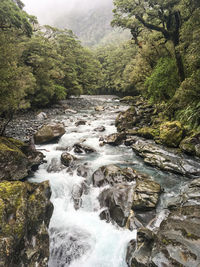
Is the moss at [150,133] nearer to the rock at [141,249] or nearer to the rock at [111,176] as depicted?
the rock at [111,176]

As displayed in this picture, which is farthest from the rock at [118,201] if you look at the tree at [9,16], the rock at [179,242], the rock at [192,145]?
the tree at [9,16]

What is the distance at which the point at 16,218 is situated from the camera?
15.4ft

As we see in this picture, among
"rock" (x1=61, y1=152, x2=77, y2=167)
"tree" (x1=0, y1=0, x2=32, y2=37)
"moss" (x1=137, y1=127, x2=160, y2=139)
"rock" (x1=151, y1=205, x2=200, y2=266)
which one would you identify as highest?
"tree" (x1=0, y1=0, x2=32, y2=37)

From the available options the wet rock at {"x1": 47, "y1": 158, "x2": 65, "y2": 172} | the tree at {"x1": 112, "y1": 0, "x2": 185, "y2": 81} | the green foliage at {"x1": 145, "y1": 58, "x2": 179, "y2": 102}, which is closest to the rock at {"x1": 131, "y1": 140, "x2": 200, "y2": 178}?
the wet rock at {"x1": 47, "y1": 158, "x2": 65, "y2": 172}

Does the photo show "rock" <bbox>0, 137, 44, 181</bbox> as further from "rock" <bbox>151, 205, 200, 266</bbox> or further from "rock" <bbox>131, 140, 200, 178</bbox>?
"rock" <bbox>131, 140, 200, 178</bbox>

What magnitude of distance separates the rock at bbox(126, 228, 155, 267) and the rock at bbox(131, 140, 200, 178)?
5.02 meters

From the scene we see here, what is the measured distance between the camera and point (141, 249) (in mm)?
4754

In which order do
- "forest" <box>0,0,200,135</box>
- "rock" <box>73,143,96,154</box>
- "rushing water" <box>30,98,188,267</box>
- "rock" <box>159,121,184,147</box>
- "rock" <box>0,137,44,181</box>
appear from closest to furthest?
"rushing water" <box>30,98,188,267</box>, "rock" <box>0,137,44,181</box>, "forest" <box>0,0,200,135</box>, "rock" <box>159,121,184,147</box>, "rock" <box>73,143,96,154</box>

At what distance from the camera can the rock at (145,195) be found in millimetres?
6641

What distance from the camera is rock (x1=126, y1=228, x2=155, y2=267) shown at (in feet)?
14.6

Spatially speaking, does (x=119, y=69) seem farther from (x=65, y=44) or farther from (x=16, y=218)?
(x=16, y=218)

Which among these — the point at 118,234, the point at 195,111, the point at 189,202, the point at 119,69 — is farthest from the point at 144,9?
the point at 119,69

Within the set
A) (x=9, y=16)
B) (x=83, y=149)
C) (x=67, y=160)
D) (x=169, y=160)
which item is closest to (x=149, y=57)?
(x=83, y=149)

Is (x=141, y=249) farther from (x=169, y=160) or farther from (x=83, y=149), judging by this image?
(x=83, y=149)
